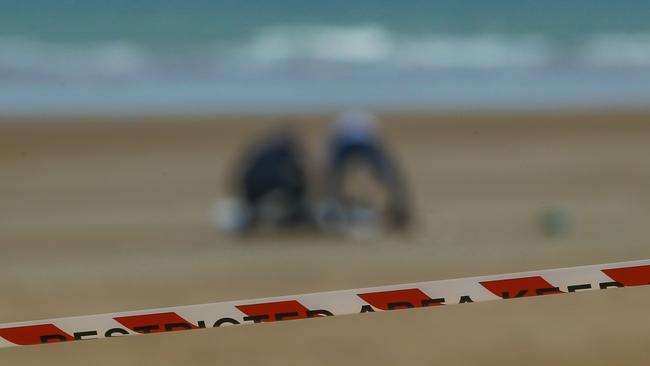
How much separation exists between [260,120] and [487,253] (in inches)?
413

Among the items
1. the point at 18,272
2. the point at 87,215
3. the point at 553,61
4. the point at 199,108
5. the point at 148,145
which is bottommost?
the point at 18,272

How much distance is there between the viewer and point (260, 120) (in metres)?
17.6

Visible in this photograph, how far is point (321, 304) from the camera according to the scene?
107 inches

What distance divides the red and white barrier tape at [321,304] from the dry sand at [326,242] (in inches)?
71.3

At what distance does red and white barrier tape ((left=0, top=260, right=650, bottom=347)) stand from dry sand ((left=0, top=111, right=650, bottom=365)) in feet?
5.94

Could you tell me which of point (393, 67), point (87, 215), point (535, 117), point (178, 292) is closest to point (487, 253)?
point (178, 292)

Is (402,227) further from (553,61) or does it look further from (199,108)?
(553,61)

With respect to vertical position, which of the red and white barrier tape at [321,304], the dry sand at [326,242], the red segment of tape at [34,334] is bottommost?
the red segment of tape at [34,334]

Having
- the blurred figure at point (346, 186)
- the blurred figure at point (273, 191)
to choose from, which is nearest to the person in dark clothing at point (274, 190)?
the blurred figure at point (273, 191)

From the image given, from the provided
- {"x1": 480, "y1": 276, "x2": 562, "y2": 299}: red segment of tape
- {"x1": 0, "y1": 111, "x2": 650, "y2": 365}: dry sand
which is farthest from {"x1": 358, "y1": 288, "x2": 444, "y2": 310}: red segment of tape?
{"x1": 0, "y1": 111, "x2": 650, "y2": 365}: dry sand

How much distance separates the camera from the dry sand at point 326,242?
4.73 m

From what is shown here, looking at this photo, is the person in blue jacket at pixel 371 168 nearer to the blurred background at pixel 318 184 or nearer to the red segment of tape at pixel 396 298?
the blurred background at pixel 318 184

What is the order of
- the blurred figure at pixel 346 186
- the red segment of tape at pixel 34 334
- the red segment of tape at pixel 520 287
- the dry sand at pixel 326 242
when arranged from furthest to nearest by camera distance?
the blurred figure at pixel 346 186, the dry sand at pixel 326 242, the red segment of tape at pixel 520 287, the red segment of tape at pixel 34 334

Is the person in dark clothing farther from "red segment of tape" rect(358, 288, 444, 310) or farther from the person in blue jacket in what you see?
"red segment of tape" rect(358, 288, 444, 310)
